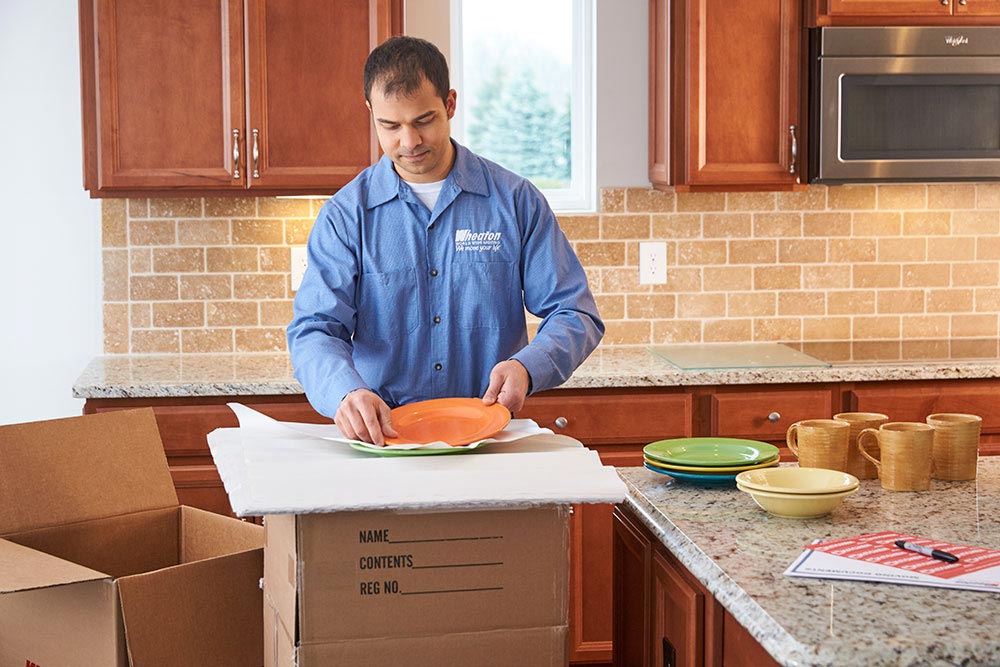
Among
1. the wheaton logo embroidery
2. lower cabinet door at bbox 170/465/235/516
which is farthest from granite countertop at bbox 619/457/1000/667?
lower cabinet door at bbox 170/465/235/516

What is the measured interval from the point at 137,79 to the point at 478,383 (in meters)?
1.63

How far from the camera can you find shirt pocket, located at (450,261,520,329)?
2.44 metres

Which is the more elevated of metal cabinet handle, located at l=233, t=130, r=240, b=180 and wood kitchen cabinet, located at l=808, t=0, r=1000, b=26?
wood kitchen cabinet, located at l=808, t=0, r=1000, b=26

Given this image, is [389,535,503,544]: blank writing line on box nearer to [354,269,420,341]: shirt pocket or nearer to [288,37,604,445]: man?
[288,37,604,445]: man

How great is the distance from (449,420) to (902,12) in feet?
7.90

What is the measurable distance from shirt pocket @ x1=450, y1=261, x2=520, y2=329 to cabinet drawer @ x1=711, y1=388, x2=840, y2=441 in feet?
4.15

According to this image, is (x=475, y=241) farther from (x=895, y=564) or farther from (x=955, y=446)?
(x=895, y=564)

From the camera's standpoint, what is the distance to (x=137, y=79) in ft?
11.4

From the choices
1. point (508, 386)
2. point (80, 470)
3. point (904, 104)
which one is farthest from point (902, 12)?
point (80, 470)

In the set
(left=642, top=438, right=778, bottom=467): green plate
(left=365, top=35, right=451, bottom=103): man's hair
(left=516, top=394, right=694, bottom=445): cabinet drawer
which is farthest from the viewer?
(left=516, top=394, right=694, bottom=445): cabinet drawer

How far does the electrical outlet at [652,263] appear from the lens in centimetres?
410

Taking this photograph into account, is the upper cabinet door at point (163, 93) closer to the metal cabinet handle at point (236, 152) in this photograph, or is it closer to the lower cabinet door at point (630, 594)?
the metal cabinet handle at point (236, 152)

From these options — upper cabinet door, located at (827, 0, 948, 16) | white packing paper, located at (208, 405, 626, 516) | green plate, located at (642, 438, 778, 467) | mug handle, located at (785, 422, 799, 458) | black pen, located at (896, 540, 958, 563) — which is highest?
upper cabinet door, located at (827, 0, 948, 16)

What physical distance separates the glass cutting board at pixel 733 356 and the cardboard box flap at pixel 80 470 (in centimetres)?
190
